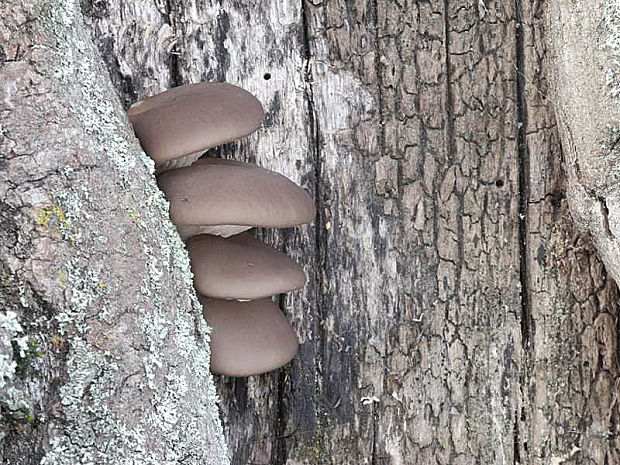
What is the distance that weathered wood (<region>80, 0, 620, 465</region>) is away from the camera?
2572 mm

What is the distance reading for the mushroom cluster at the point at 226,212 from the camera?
208 cm

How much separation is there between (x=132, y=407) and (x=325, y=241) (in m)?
1.07

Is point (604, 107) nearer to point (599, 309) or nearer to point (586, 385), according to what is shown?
point (599, 309)

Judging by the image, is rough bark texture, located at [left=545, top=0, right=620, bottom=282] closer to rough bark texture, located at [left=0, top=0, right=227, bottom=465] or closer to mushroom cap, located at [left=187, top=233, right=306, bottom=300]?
mushroom cap, located at [left=187, top=233, right=306, bottom=300]

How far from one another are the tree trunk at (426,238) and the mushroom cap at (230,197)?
39 cm

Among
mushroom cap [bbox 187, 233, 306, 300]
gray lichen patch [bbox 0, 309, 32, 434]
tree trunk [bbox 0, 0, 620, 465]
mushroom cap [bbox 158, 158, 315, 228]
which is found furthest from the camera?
tree trunk [bbox 0, 0, 620, 465]

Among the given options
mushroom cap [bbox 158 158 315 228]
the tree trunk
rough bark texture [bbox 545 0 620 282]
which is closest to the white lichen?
mushroom cap [bbox 158 158 315 228]

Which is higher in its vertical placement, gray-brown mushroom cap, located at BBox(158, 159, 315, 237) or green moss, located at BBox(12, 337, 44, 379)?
gray-brown mushroom cap, located at BBox(158, 159, 315, 237)

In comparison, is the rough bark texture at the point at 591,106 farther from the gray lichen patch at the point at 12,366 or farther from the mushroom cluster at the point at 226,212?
the gray lichen patch at the point at 12,366

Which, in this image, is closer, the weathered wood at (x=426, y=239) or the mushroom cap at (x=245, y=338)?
the mushroom cap at (x=245, y=338)

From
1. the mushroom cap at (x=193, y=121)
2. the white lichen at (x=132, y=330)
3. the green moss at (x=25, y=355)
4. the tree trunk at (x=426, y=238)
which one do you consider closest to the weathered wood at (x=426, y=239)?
the tree trunk at (x=426, y=238)

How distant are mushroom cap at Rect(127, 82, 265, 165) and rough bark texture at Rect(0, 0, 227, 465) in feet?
0.78

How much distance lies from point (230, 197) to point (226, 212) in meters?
0.05

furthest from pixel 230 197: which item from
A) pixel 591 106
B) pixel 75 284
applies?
pixel 591 106
